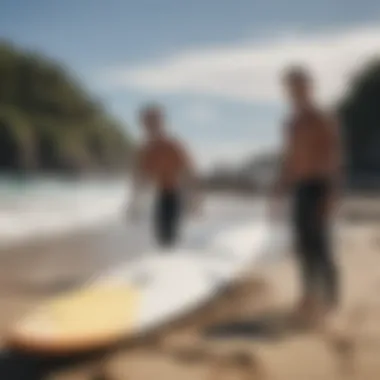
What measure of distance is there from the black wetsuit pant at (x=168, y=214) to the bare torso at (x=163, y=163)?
15mm

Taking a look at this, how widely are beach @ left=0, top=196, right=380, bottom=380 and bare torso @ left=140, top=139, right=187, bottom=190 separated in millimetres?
86

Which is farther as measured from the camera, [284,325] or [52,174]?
[52,174]

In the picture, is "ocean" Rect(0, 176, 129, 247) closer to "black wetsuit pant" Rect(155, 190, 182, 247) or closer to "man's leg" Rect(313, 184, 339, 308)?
"black wetsuit pant" Rect(155, 190, 182, 247)

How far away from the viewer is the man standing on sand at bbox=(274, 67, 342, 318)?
1004 mm

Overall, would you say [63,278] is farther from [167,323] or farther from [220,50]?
[220,50]

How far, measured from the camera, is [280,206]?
41.2 inches

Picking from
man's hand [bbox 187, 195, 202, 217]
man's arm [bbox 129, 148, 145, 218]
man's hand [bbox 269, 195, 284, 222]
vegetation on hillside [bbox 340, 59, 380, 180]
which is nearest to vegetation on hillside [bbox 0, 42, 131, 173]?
man's arm [bbox 129, 148, 145, 218]

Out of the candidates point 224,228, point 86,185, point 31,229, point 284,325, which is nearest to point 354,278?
point 284,325

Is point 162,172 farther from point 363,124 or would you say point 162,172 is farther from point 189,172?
point 363,124

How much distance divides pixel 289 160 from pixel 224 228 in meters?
0.19

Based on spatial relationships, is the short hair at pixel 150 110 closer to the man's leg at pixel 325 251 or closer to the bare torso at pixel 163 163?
the bare torso at pixel 163 163

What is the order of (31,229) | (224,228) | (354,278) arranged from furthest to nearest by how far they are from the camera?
(31,229) → (224,228) → (354,278)

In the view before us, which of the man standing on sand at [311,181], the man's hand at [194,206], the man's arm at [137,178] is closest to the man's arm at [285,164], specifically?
the man standing on sand at [311,181]

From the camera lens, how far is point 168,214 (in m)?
1.07
